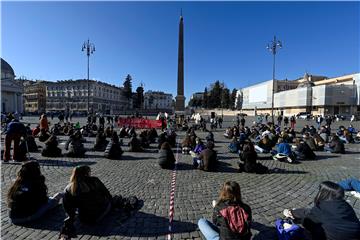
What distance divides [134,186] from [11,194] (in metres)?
3.01

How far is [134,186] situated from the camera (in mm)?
6617

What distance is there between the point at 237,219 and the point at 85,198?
250cm

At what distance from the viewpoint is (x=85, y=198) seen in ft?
13.1

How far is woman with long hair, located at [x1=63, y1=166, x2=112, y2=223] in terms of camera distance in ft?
12.7

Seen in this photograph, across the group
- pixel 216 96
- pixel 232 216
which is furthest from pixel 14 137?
pixel 216 96

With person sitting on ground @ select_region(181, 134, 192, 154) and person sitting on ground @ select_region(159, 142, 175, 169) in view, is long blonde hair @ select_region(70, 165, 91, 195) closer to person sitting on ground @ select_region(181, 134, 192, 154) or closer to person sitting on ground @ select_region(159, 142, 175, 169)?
person sitting on ground @ select_region(159, 142, 175, 169)

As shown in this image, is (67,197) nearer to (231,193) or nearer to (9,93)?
(231,193)

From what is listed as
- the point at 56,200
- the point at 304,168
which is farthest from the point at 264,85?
the point at 56,200

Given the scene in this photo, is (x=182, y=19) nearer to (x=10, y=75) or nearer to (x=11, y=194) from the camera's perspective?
(x=11, y=194)

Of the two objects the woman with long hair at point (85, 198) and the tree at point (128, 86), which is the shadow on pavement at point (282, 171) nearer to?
the woman with long hair at point (85, 198)

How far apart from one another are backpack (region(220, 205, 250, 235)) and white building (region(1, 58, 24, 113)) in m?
94.9

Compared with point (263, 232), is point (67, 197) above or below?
above

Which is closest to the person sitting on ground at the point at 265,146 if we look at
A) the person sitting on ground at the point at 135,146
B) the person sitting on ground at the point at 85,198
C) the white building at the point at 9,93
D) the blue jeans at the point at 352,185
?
the blue jeans at the point at 352,185

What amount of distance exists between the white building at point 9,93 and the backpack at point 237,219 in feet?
311
